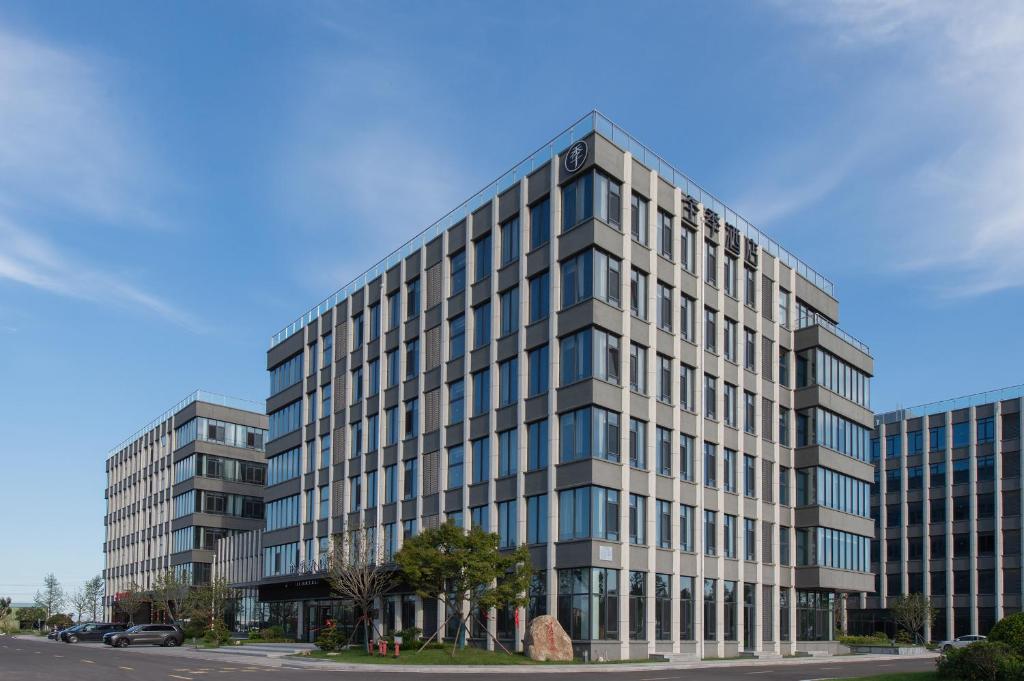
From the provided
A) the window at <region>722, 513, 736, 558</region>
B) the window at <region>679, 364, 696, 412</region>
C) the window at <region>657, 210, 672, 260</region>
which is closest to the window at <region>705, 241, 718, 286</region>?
the window at <region>657, 210, 672, 260</region>

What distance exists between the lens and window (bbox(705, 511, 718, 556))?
174 feet

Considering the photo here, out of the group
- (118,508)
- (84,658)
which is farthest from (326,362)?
(118,508)

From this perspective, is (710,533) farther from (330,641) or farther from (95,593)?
(95,593)

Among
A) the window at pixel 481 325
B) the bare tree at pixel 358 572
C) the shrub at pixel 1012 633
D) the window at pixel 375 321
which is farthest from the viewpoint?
the window at pixel 375 321

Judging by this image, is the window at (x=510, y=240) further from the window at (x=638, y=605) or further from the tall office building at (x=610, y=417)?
the window at (x=638, y=605)

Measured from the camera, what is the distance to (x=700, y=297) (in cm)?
5478

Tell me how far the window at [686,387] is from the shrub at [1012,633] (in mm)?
22088

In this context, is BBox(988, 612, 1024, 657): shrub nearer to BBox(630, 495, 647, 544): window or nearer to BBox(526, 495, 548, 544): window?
→ BBox(630, 495, 647, 544): window

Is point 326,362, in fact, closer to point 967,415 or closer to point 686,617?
point 686,617

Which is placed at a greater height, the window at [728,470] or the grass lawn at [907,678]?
the window at [728,470]

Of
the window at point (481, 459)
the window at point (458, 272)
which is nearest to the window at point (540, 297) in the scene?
the window at point (458, 272)

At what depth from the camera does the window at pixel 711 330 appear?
55.4 m

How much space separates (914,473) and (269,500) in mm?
63091

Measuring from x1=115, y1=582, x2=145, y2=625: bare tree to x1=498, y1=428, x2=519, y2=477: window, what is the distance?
58.0 m
